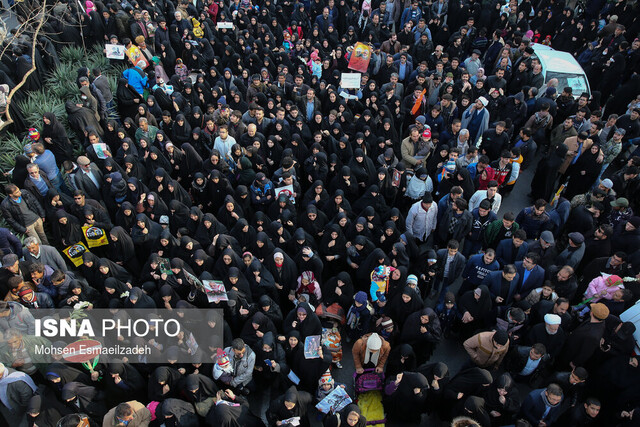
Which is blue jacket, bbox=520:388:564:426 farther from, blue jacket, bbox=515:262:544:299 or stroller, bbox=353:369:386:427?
stroller, bbox=353:369:386:427

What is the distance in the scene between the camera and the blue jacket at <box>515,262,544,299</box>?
22.3 feet

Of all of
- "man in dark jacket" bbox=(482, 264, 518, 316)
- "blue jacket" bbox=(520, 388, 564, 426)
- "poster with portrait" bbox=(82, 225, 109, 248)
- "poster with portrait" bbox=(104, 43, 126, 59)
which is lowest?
"poster with portrait" bbox=(82, 225, 109, 248)

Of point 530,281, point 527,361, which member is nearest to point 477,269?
point 530,281

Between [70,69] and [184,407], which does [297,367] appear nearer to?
[184,407]

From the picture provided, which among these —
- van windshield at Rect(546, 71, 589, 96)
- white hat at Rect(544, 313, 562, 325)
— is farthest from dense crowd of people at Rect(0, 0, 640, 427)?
van windshield at Rect(546, 71, 589, 96)

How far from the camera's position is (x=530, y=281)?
679 cm

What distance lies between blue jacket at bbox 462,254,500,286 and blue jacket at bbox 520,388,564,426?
1879 mm

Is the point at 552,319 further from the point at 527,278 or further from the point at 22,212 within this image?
the point at 22,212

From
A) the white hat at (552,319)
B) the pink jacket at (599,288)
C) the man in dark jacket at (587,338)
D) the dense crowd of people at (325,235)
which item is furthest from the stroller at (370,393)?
the pink jacket at (599,288)

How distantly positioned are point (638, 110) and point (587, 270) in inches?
189

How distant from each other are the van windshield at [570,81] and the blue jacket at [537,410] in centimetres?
903

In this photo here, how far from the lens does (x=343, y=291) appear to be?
711cm

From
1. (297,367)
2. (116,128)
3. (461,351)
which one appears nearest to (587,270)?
(461,351)

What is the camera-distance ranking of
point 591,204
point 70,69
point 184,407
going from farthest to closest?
point 70,69, point 591,204, point 184,407
